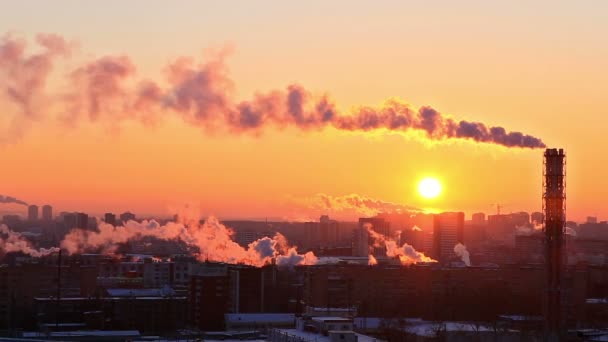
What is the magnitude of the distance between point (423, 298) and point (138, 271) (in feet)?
50.6

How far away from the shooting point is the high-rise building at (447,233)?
297 ft

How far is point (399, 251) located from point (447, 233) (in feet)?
71.7

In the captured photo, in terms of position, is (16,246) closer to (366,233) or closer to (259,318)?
(259,318)

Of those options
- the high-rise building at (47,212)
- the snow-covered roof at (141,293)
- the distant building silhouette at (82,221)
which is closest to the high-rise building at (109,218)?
the distant building silhouette at (82,221)

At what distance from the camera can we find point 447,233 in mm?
95438

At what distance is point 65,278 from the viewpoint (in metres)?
56.1

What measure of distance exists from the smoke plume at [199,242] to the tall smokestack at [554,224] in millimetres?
22410

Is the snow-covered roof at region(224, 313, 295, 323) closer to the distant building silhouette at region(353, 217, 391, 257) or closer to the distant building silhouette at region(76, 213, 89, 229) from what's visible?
the distant building silhouette at region(353, 217, 391, 257)

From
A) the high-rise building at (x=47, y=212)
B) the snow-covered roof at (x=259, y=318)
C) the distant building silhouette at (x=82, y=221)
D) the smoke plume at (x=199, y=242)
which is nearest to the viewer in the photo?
the snow-covered roof at (x=259, y=318)

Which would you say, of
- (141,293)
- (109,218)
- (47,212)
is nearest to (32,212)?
(47,212)

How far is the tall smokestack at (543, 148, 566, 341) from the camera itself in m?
38.8

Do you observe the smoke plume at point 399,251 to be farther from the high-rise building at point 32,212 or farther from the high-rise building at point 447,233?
the high-rise building at point 32,212

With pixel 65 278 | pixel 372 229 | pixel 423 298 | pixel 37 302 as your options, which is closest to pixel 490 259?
pixel 372 229

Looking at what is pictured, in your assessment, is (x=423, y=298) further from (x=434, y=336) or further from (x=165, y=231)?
(x=165, y=231)
